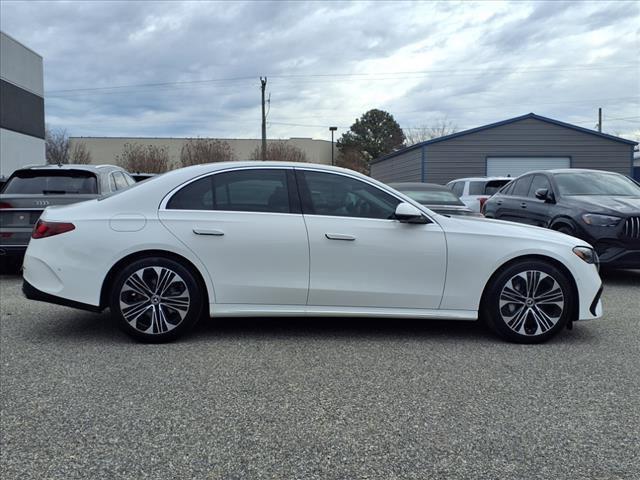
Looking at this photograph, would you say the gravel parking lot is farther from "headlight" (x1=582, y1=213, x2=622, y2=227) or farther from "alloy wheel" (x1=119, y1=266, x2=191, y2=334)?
"headlight" (x1=582, y1=213, x2=622, y2=227)

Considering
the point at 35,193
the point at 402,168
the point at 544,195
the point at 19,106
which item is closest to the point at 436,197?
the point at 544,195

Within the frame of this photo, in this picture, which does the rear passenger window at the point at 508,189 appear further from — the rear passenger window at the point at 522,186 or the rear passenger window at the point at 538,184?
the rear passenger window at the point at 538,184

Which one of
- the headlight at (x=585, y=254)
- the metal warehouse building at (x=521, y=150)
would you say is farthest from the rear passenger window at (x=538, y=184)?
the metal warehouse building at (x=521, y=150)

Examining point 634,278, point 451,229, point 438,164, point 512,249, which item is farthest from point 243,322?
point 438,164

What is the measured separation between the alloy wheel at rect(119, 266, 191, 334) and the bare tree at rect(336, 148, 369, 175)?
5044 cm

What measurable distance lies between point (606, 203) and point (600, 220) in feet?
1.47

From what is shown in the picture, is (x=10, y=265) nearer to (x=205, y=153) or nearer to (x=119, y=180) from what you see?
(x=119, y=180)

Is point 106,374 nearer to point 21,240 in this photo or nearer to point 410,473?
point 410,473

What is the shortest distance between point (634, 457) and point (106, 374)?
331 centimetres

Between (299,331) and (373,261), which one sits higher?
(373,261)

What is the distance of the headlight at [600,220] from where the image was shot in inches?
291

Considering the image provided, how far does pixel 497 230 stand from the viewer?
16.1 ft

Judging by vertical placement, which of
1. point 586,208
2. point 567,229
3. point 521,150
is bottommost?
point 567,229

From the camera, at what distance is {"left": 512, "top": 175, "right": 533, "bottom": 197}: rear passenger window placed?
975 cm
